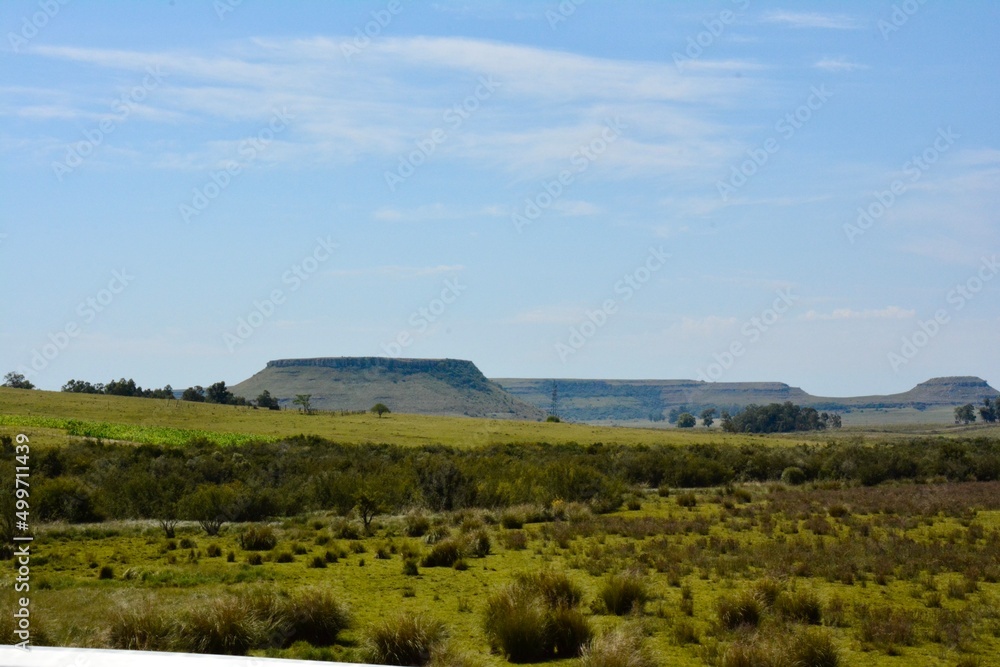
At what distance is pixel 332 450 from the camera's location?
53188mm

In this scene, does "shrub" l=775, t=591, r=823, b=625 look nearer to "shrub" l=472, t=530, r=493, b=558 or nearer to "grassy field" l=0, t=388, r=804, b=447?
"shrub" l=472, t=530, r=493, b=558

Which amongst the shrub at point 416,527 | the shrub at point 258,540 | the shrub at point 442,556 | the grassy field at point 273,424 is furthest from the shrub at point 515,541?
the grassy field at point 273,424

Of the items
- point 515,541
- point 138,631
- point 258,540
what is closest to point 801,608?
point 515,541

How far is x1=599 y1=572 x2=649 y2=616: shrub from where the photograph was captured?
14.8 metres

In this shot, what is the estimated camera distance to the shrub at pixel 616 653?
1067 cm

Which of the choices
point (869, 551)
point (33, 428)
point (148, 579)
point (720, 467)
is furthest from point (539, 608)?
point (33, 428)

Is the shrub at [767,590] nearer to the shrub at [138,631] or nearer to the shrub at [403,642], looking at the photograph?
the shrub at [403,642]

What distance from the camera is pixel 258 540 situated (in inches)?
885

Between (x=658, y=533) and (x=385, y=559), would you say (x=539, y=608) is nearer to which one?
(x=385, y=559)

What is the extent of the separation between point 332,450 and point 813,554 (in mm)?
37442

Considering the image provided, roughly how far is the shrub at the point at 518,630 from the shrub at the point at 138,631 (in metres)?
4.32

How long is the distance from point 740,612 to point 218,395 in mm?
115977

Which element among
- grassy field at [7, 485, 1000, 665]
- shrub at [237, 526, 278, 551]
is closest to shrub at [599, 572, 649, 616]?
grassy field at [7, 485, 1000, 665]

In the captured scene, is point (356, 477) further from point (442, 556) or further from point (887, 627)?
point (887, 627)
